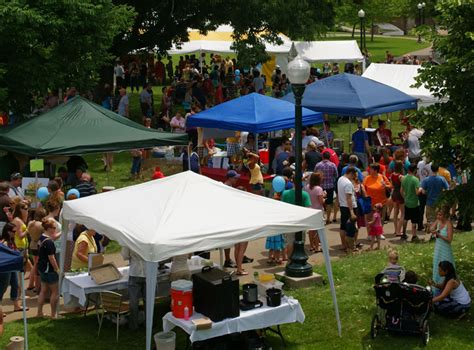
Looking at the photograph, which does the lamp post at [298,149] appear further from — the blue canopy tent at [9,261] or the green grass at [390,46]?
the green grass at [390,46]

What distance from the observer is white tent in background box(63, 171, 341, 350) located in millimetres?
9766

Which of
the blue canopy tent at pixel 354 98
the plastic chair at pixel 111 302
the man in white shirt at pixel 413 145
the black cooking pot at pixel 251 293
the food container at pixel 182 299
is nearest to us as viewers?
the food container at pixel 182 299

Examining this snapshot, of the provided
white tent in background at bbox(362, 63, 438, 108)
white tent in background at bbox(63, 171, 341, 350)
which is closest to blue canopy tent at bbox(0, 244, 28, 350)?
white tent in background at bbox(63, 171, 341, 350)

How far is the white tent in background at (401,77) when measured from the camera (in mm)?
25750

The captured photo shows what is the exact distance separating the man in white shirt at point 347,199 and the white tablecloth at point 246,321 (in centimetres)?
477

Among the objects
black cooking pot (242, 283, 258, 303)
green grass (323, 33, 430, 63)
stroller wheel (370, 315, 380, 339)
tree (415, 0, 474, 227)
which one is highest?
tree (415, 0, 474, 227)

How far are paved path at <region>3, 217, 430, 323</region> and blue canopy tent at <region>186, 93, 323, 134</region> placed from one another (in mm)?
3620

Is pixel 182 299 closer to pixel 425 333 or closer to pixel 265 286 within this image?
pixel 265 286

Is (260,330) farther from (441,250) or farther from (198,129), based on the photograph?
(198,129)

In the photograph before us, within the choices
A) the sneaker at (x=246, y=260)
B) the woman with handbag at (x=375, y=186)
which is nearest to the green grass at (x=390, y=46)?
the woman with handbag at (x=375, y=186)

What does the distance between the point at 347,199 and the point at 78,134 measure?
5.83 metres

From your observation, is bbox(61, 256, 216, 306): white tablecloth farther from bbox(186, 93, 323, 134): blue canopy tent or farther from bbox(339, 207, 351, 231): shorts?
bbox(186, 93, 323, 134): blue canopy tent

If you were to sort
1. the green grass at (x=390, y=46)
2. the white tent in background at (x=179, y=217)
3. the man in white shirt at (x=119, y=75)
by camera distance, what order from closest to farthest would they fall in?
the white tent in background at (x=179, y=217)
the man in white shirt at (x=119, y=75)
the green grass at (x=390, y=46)

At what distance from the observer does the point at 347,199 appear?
49.8 feet
